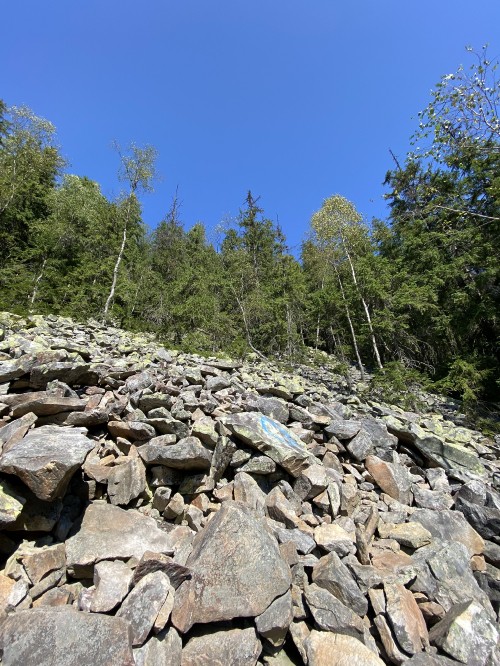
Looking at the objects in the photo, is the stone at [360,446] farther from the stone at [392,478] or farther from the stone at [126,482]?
the stone at [126,482]

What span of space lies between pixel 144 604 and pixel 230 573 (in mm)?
963

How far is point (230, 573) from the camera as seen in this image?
141 inches

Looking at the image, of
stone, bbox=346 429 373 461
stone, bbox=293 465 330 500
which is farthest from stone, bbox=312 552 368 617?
stone, bbox=346 429 373 461

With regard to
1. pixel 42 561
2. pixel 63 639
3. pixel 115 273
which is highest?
pixel 115 273

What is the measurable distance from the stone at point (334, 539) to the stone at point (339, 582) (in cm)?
30

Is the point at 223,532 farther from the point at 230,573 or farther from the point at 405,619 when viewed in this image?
the point at 405,619

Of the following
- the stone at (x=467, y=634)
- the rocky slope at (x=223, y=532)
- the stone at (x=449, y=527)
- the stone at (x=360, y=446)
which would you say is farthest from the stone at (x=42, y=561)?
→ the stone at (x=449, y=527)

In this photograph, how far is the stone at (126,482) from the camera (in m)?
4.63

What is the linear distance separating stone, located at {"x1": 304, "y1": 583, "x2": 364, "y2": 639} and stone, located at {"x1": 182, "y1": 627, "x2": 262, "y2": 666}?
0.77 metres

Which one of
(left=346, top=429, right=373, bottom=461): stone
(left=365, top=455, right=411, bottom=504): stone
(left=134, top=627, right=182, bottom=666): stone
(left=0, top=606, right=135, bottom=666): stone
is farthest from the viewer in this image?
(left=346, top=429, right=373, bottom=461): stone

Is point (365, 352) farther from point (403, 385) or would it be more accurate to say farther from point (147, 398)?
point (147, 398)

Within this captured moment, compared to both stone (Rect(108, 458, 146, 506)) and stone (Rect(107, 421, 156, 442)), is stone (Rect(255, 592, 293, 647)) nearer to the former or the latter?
stone (Rect(108, 458, 146, 506))

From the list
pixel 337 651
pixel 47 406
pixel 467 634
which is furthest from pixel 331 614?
pixel 47 406

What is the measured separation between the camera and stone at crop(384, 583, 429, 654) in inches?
136
